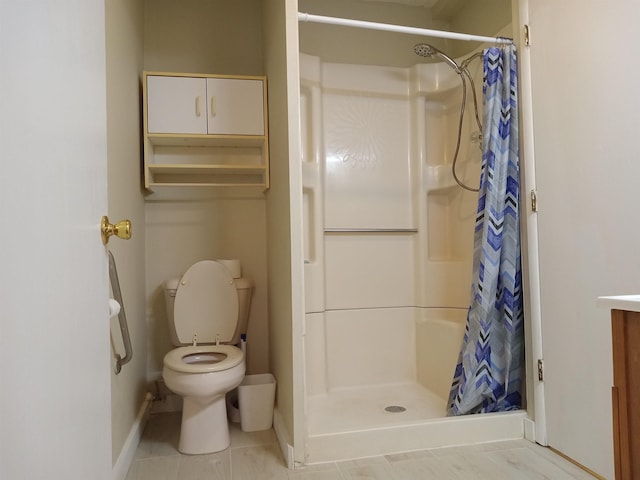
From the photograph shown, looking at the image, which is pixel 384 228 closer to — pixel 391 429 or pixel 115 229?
pixel 391 429

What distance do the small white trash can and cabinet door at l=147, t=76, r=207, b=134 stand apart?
4.81 feet

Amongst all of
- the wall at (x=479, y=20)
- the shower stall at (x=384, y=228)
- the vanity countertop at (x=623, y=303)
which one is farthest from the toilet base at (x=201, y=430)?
the wall at (x=479, y=20)

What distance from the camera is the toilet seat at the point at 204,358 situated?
1.96 metres

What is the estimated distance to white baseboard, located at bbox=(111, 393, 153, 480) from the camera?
5.50ft

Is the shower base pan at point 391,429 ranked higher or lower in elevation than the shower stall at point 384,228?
Result: lower

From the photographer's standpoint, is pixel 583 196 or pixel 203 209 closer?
pixel 583 196

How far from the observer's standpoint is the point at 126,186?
2.01 meters

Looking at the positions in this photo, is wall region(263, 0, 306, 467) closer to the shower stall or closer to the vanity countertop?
the shower stall

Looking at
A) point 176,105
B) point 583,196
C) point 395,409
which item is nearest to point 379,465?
point 395,409

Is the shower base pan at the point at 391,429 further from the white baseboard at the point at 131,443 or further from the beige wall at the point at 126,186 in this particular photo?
the beige wall at the point at 126,186

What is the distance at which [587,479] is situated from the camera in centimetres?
166

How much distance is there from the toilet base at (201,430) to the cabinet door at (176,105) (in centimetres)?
146

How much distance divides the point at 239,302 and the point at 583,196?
1829 mm

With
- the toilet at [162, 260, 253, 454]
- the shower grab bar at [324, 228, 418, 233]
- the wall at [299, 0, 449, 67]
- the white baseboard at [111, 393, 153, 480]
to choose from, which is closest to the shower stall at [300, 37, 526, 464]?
the shower grab bar at [324, 228, 418, 233]
